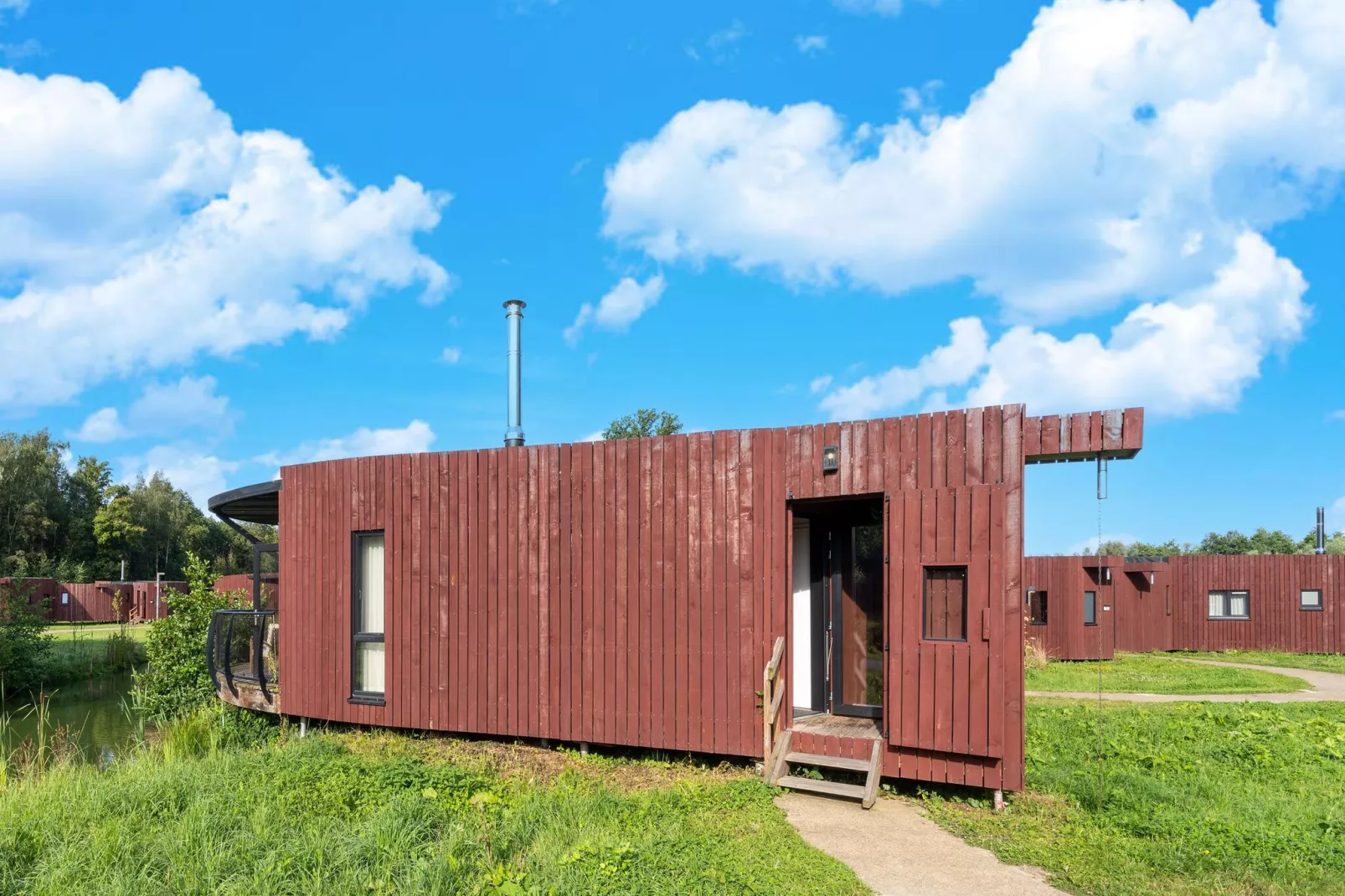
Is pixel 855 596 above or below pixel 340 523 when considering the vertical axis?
below

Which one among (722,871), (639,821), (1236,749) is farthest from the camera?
(1236,749)

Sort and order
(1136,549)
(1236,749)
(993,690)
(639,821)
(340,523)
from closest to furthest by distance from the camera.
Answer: (639,821), (993,690), (1236,749), (340,523), (1136,549)

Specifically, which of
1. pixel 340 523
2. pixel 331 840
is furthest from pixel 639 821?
pixel 340 523

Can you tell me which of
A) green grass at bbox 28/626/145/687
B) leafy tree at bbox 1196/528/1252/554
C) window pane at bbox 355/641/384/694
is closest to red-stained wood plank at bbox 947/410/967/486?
window pane at bbox 355/641/384/694

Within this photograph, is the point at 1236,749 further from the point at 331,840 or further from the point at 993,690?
the point at 331,840

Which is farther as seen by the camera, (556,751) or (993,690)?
(556,751)

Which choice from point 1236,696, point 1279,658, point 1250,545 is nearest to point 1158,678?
point 1236,696

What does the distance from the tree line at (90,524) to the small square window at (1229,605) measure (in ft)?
112

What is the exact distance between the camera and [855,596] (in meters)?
7.99

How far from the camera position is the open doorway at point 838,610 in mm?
7877

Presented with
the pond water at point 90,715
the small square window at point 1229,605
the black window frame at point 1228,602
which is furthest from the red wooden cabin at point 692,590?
the small square window at point 1229,605

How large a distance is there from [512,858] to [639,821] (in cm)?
96

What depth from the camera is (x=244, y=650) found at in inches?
425

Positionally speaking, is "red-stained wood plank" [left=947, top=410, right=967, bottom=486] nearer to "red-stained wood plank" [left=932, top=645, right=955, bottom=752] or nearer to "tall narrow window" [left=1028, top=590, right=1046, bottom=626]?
"red-stained wood plank" [left=932, top=645, right=955, bottom=752]
